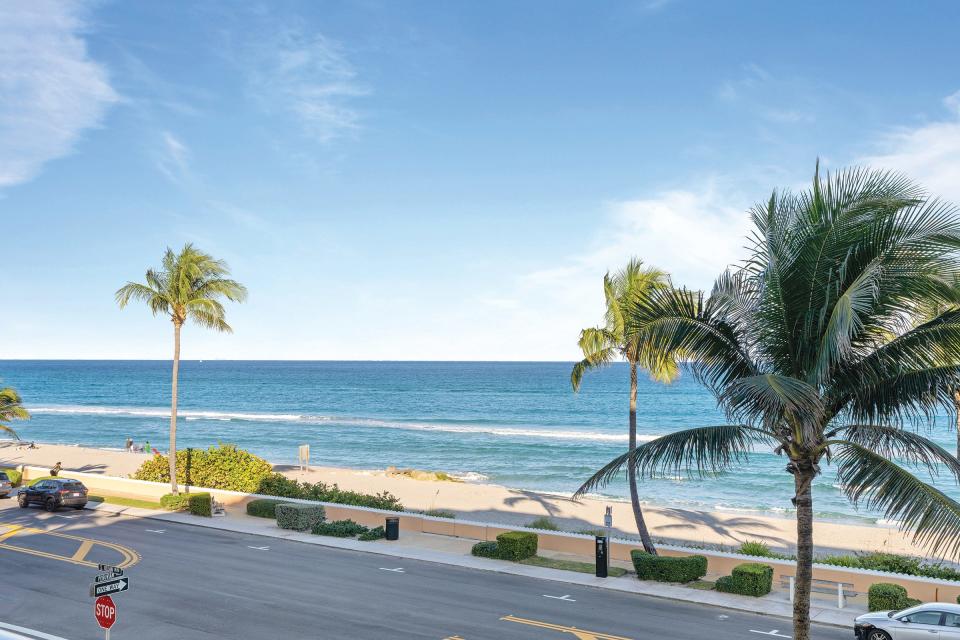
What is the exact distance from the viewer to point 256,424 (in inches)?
3856

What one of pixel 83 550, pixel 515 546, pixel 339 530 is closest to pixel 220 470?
pixel 339 530

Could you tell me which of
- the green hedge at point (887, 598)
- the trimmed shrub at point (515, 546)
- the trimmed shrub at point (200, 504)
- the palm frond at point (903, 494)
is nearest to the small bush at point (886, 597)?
the green hedge at point (887, 598)

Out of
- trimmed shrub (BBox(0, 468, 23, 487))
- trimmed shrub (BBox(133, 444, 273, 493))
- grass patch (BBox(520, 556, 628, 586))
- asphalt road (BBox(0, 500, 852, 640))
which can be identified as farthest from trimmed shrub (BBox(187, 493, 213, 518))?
grass patch (BBox(520, 556, 628, 586))

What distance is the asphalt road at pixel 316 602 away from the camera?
17375 millimetres

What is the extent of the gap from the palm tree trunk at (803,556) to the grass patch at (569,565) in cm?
1091

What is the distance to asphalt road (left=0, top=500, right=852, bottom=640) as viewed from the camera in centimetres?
1738

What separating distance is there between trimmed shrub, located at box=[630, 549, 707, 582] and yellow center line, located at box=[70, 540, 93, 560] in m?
17.4

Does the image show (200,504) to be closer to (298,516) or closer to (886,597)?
(298,516)

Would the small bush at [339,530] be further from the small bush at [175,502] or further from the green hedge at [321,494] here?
the small bush at [175,502]

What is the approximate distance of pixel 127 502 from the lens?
117 feet

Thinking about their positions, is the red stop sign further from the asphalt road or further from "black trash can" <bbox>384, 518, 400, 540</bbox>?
"black trash can" <bbox>384, 518, 400, 540</bbox>

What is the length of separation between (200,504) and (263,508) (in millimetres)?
2649

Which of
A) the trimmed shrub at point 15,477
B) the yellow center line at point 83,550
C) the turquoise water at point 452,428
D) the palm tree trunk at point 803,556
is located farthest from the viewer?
the turquoise water at point 452,428

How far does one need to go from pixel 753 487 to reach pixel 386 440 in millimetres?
40097
